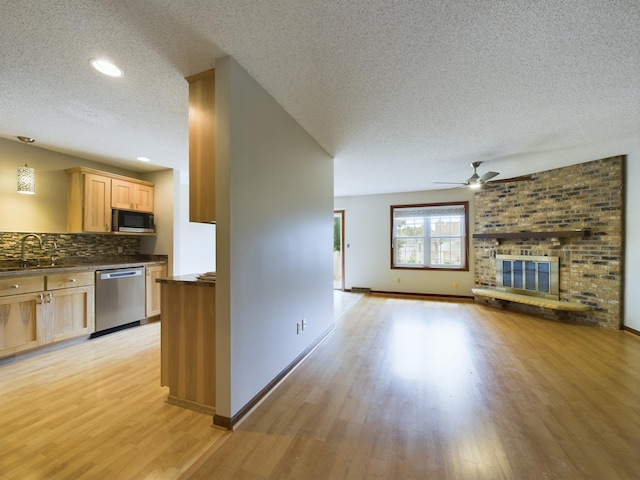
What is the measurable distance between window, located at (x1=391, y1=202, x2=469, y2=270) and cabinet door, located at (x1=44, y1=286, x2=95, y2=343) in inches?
222

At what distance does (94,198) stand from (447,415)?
15.6 ft

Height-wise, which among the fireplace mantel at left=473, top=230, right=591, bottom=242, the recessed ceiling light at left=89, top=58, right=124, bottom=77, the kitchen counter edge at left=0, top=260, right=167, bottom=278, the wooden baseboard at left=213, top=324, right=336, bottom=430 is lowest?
the wooden baseboard at left=213, top=324, right=336, bottom=430

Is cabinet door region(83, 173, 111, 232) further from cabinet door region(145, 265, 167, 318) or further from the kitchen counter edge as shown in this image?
cabinet door region(145, 265, 167, 318)

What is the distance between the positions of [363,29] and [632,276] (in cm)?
489

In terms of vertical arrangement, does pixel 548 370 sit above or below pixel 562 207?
below

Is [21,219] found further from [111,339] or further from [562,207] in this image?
[562,207]

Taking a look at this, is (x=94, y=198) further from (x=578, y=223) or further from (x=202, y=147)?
(x=578, y=223)

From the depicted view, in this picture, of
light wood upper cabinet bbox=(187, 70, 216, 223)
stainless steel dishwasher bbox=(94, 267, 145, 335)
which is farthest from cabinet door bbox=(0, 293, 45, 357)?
light wood upper cabinet bbox=(187, 70, 216, 223)

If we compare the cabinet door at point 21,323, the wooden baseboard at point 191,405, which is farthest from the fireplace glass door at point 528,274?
the cabinet door at point 21,323

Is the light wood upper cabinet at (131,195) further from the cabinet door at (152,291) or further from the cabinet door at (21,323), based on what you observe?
the cabinet door at (21,323)

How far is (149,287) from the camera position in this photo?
4.02 m

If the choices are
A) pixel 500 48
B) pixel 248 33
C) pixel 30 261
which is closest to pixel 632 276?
pixel 500 48

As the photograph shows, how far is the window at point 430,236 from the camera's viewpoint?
19.4 feet

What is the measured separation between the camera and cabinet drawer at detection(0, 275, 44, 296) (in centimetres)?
263
